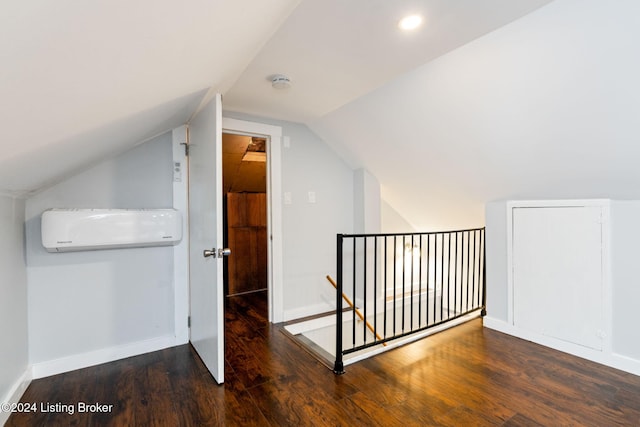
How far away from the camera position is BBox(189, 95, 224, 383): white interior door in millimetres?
1831

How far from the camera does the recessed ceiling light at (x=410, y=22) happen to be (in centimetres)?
152

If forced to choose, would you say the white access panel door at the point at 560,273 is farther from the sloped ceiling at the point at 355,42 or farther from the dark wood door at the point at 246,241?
the dark wood door at the point at 246,241

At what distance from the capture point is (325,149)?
11.4ft

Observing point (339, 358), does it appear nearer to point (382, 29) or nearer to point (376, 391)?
point (376, 391)

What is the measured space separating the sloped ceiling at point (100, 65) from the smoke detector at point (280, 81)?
440mm

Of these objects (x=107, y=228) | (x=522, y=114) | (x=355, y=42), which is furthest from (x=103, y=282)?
(x=522, y=114)

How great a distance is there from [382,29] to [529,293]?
2485mm

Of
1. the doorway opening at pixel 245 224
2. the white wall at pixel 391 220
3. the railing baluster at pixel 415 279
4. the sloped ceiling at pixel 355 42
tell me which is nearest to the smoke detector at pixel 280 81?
the sloped ceiling at pixel 355 42

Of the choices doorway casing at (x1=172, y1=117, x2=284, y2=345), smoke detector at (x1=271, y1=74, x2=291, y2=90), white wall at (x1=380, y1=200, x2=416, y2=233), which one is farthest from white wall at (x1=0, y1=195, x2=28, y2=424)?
white wall at (x1=380, y1=200, x2=416, y2=233)

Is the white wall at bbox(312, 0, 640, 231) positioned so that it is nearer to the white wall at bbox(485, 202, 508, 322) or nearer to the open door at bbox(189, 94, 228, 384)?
the white wall at bbox(485, 202, 508, 322)

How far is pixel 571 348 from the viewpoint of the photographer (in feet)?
7.72

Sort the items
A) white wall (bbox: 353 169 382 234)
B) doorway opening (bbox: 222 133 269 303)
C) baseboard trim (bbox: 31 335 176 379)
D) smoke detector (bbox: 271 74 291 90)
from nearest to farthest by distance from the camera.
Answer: baseboard trim (bbox: 31 335 176 379)
smoke detector (bbox: 271 74 291 90)
white wall (bbox: 353 169 382 234)
doorway opening (bbox: 222 133 269 303)

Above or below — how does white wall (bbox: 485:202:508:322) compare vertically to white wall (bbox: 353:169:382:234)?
below

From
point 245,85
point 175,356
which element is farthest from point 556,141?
point 175,356
